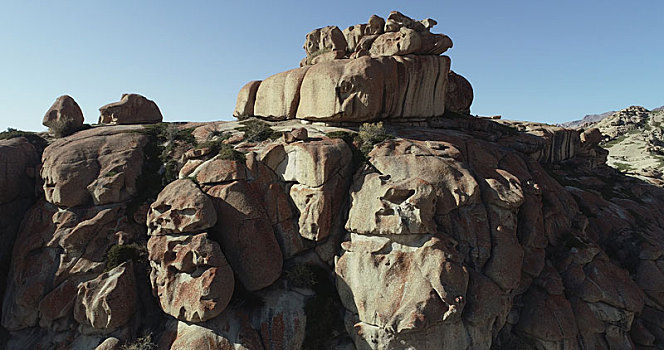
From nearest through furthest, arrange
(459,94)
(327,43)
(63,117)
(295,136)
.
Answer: (295,136) < (63,117) < (327,43) < (459,94)

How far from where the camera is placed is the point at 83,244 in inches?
807

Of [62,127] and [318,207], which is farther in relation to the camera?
[62,127]

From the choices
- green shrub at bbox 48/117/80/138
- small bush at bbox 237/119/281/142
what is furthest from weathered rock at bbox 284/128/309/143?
green shrub at bbox 48/117/80/138

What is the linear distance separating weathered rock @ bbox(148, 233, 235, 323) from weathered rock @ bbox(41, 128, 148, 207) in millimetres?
7557

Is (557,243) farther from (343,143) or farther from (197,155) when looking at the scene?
Result: (197,155)

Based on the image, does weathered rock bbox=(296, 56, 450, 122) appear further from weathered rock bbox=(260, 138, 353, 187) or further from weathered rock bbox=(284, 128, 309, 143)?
weathered rock bbox=(260, 138, 353, 187)

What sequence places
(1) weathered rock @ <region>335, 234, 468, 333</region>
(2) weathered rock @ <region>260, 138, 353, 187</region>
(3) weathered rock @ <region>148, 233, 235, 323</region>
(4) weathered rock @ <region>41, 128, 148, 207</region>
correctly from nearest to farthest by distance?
1. (1) weathered rock @ <region>335, 234, 468, 333</region>
2. (3) weathered rock @ <region>148, 233, 235, 323</region>
3. (2) weathered rock @ <region>260, 138, 353, 187</region>
4. (4) weathered rock @ <region>41, 128, 148, 207</region>

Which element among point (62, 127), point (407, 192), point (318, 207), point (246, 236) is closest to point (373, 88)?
point (407, 192)

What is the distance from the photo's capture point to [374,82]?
27.0 metres

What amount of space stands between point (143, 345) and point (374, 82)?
25.9 metres

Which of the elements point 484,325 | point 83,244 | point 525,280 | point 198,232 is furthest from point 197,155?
point 525,280

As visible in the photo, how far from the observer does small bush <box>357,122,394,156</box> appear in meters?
24.2

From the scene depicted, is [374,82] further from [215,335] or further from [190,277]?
[215,335]

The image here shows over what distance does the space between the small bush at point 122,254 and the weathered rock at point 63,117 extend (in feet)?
59.6
